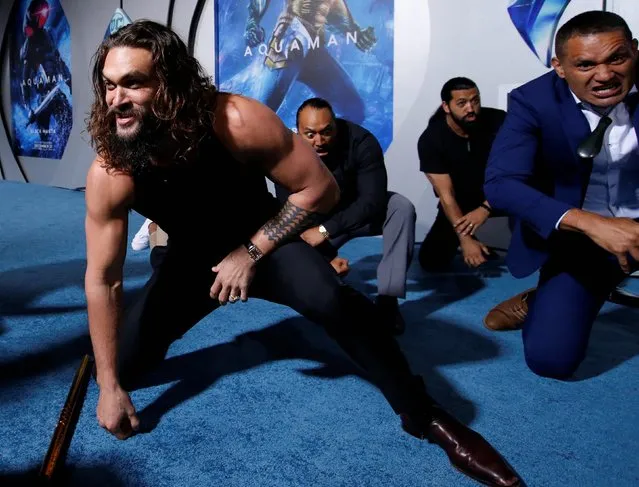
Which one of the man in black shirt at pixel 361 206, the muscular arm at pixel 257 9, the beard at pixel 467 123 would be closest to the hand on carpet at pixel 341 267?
the man in black shirt at pixel 361 206

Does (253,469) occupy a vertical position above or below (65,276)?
above

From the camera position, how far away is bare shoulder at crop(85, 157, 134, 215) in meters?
1.52

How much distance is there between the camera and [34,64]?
7.09 meters

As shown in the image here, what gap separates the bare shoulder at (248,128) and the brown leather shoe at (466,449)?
785mm

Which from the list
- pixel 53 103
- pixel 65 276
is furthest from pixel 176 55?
pixel 53 103

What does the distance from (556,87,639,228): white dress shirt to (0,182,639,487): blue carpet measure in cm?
55

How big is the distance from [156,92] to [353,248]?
8.41ft

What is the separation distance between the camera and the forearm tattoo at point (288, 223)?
5.49 feet

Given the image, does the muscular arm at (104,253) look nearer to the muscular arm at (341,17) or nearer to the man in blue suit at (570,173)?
the man in blue suit at (570,173)

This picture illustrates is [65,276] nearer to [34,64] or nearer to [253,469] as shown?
[253,469]

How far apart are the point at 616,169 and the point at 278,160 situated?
120 cm

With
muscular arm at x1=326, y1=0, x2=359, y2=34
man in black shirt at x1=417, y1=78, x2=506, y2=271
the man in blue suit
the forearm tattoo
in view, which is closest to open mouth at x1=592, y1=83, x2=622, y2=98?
the man in blue suit

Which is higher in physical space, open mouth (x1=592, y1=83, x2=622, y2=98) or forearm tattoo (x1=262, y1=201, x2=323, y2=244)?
open mouth (x1=592, y1=83, x2=622, y2=98)

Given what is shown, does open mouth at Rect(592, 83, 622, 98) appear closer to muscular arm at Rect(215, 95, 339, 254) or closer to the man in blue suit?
the man in blue suit
